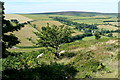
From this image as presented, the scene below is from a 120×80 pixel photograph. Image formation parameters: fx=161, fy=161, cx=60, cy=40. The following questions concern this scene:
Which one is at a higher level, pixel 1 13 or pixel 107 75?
pixel 1 13

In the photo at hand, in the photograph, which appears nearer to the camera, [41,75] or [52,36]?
[41,75]

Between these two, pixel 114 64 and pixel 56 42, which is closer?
pixel 114 64

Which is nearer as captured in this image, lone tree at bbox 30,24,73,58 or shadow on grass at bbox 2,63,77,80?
shadow on grass at bbox 2,63,77,80

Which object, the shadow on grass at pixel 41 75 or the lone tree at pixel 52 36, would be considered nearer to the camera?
the shadow on grass at pixel 41 75

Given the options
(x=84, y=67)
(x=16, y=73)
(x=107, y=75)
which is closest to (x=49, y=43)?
(x=84, y=67)

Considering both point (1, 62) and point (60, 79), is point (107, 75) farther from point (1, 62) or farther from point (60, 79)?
point (1, 62)

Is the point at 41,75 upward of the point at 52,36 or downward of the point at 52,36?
downward

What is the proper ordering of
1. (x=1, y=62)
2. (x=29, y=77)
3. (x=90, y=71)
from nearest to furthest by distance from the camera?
(x=1, y=62)
(x=29, y=77)
(x=90, y=71)

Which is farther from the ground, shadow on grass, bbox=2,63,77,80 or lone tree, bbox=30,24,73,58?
lone tree, bbox=30,24,73,58

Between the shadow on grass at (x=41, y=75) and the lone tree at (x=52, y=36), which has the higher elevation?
the lone tree at (x=52, y=36)

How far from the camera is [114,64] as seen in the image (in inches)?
890

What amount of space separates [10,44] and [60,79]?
714 centimetres

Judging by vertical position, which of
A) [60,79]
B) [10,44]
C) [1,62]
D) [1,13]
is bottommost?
[60,79]

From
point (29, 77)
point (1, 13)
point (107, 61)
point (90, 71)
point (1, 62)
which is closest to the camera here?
point (1, 62)
